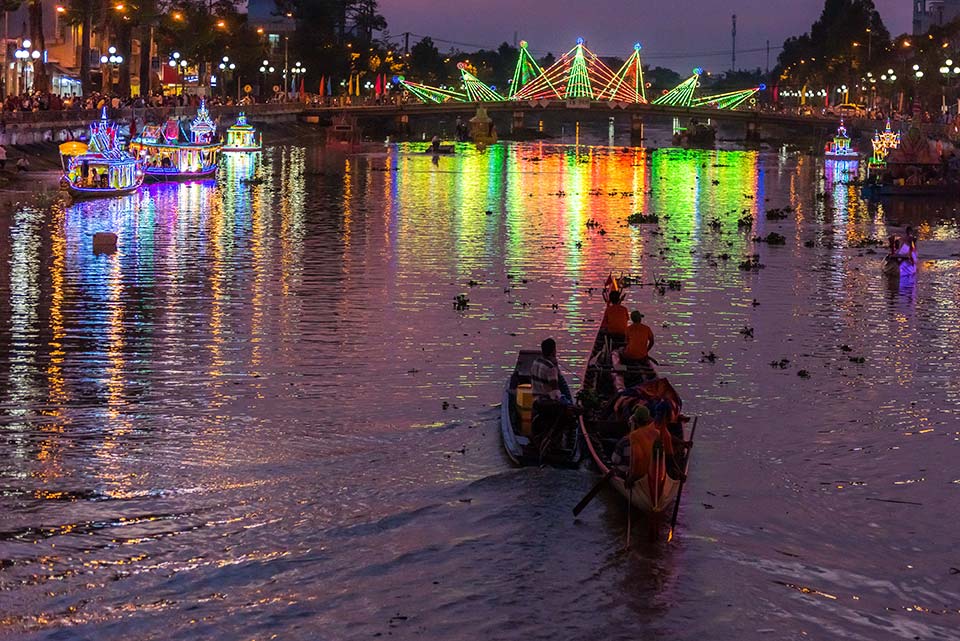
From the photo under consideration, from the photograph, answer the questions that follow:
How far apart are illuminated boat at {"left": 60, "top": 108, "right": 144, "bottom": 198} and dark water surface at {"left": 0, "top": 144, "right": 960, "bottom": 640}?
1951 cm

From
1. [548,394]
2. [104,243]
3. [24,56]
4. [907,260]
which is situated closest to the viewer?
[548,394]

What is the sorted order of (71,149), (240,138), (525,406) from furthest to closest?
(240,138) → (71,149) → (525,406)

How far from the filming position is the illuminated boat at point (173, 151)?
80.3 meters

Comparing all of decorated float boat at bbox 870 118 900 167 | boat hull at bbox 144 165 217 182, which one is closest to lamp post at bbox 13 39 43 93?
boat hull at bbox 144 165 217 182

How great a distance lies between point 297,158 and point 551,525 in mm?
100438

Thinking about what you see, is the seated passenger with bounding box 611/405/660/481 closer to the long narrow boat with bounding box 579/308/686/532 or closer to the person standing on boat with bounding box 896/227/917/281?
the long narrow boat with bounding box 579/308/686/532

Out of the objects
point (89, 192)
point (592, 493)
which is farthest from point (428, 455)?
point (89, 192)

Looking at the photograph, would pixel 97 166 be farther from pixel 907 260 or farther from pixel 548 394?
pixel 548 394

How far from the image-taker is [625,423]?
64.4 feet

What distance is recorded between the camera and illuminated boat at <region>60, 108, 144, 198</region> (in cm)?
6562

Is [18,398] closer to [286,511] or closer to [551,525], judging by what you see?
[286,511]

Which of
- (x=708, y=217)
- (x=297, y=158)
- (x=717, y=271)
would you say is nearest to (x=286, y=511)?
(x=717, y=271)

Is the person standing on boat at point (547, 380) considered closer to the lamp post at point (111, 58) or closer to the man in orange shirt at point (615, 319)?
the man in orange shirt at point (615, 319)

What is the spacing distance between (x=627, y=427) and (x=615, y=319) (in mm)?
5214
